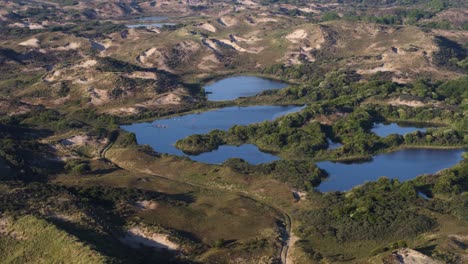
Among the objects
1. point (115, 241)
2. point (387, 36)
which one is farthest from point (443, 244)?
point (387, 36)

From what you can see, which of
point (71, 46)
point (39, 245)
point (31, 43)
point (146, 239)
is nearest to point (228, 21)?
point (71, 46)

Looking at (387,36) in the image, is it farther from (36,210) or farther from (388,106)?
(36,210)

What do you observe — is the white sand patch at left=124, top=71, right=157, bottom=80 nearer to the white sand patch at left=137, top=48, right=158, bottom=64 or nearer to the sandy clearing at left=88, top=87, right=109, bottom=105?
the sandy clearing at left=88, top=87, right=109, bottom=105

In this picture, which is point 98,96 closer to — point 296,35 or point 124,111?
point 124,111

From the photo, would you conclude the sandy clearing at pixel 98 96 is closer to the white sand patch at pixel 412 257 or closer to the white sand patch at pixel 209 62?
the white sand patch at pixel 209 62

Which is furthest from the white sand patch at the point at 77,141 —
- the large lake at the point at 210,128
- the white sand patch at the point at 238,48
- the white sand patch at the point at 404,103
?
the white sand patch at the point at 238,48

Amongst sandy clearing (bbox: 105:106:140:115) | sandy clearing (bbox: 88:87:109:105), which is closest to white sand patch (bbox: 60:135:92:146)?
sandy clearing (bbox: 105:106:140:115)

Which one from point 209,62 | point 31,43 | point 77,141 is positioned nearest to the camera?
point 77,141
